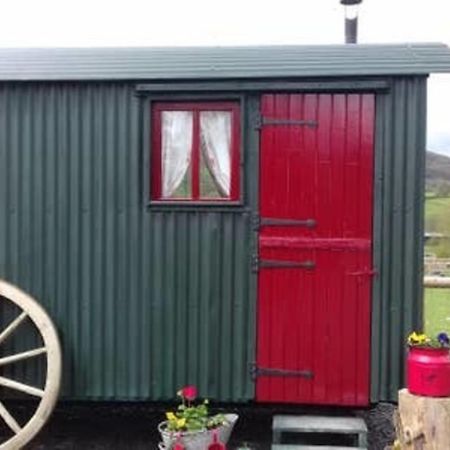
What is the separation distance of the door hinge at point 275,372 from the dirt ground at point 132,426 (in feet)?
2.34

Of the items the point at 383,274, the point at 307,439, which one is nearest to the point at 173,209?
the point at 383,274

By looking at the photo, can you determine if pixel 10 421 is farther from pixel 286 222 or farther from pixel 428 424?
pixel 428 424

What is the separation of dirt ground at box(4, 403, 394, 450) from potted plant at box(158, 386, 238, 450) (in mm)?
779

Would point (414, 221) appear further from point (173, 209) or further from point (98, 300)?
point (98, 300)

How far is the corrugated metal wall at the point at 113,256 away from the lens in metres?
6.70

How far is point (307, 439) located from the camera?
709cm

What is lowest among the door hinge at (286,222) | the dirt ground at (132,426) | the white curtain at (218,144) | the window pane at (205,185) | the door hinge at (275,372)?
the dirt ground at (132,426)

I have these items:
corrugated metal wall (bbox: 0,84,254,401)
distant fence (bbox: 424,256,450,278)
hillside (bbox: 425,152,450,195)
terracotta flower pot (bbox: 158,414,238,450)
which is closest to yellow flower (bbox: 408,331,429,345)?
corrugated metal wall (bbox: 0,84,254,401)

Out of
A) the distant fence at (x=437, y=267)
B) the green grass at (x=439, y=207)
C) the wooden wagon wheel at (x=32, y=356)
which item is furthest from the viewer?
the distant fence at (x=437, y=267)

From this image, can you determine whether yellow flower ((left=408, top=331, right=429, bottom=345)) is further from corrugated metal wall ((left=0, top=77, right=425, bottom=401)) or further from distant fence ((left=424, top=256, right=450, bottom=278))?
distant fence ((left=424, top=256, right=450, bottom=278))

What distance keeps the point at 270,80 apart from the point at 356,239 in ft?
4.85

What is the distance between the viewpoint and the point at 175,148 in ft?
22.2

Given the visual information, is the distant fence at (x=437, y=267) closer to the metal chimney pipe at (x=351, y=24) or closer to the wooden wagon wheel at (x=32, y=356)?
the metal chimney pipe at (x=351, y=24)

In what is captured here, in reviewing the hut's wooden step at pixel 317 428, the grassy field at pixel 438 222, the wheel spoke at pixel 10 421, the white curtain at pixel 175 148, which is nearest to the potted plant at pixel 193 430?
the hut's wooden step at pixel 317 428
